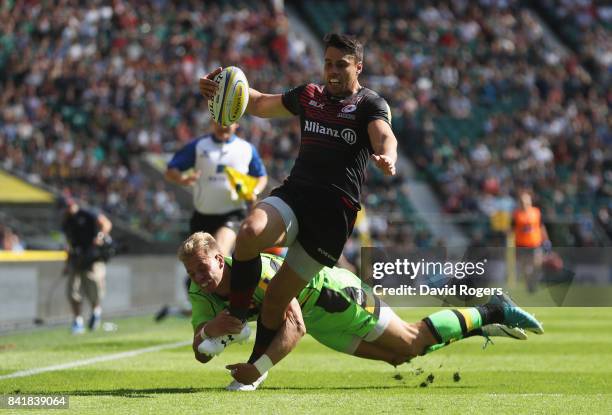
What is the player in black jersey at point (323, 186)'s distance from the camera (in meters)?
7.10

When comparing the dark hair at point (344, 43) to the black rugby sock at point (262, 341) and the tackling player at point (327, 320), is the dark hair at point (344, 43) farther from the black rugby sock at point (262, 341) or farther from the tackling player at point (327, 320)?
the black rugby sock at point (262, 341)

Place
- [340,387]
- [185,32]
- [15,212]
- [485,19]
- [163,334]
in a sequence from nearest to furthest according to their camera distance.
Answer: [340,387] → [163,334] → [15,212] → [185,32] → [485,19]

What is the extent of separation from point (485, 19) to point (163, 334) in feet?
76.1

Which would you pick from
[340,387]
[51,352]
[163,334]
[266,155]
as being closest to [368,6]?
[266,155]

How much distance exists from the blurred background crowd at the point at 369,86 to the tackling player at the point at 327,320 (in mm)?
16569

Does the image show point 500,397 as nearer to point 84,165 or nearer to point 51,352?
point 51,352

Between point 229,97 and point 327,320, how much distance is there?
5.45ft

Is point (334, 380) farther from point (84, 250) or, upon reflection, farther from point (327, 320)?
point (84, 250)

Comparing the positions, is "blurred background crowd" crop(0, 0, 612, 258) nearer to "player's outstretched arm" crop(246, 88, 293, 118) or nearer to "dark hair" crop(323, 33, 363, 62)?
"player's outstretched arm" crop(246, 88, 293, 118)

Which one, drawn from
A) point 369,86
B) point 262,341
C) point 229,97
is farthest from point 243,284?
point 369,86

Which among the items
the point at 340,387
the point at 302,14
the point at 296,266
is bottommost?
the point at 302,14

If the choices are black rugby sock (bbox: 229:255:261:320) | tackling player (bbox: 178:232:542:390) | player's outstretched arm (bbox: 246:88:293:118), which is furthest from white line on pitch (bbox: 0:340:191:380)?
player's outstretched arm (bbox: 246:88:293:118)

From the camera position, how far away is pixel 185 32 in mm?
31938

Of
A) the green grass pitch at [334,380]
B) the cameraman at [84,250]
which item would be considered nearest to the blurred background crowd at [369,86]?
the cameraman at [84,250]
